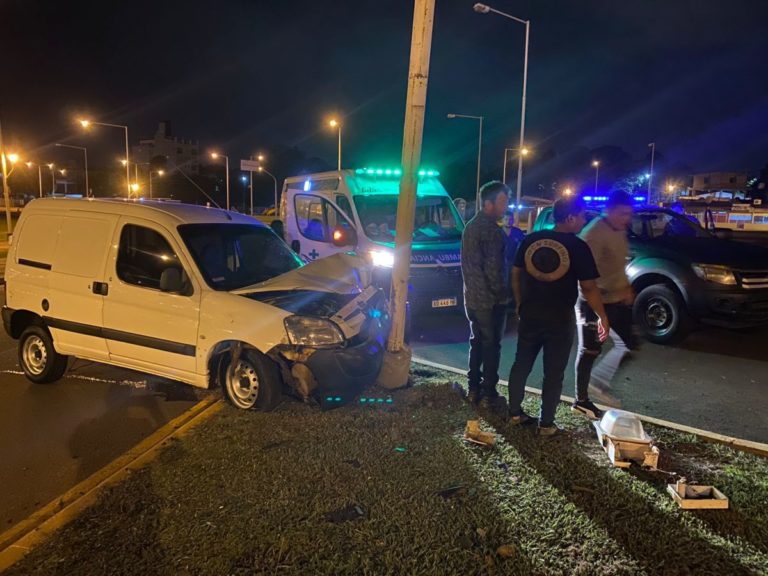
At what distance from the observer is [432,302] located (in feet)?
27.0

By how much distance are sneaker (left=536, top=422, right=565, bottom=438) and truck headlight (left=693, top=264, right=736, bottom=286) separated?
14.1ft

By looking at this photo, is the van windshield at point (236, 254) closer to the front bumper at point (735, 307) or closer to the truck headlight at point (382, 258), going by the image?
the truck headlight at point (382, 258)

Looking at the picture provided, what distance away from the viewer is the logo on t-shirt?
4.05 m

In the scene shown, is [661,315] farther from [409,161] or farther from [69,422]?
[69,422]

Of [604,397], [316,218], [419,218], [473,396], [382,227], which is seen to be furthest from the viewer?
[316,218]

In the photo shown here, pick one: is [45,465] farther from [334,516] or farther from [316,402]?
[334,516]

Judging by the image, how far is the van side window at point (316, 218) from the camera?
9.33m

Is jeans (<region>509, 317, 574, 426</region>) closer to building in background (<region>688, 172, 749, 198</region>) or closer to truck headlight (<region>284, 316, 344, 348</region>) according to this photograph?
truck headlight (<region>284, 316, 344, 348</region>)

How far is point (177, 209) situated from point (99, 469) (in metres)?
2.54

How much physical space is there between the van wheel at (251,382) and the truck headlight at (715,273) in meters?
5.78

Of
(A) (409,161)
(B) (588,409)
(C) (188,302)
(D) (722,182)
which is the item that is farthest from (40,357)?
(D) (722,182)

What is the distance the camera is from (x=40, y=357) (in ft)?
19.6

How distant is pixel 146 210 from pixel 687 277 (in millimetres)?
6682

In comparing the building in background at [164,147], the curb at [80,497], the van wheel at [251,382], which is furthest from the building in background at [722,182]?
the curb at [80,497]
